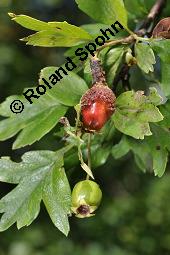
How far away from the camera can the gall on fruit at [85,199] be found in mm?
1176

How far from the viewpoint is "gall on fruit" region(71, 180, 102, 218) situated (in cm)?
118

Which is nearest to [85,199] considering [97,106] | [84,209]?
[84,209]

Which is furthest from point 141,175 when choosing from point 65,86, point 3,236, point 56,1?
point 65,86

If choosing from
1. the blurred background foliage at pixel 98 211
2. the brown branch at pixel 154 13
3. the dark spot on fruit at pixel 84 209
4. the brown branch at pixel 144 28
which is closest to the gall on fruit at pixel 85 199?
the dark spot on fruit at pixel 84 209

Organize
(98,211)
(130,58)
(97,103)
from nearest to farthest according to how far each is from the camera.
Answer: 1. (97,103)
2. (130,58)
3. (98,211)

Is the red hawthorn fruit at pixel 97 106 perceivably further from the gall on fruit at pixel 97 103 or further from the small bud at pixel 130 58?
the small bud at pixel 130 58

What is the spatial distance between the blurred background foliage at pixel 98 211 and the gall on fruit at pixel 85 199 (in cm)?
130

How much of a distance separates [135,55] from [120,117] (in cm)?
16

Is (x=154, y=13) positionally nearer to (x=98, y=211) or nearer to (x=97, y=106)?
(x=97, y=106)

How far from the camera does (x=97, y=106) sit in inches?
44.9

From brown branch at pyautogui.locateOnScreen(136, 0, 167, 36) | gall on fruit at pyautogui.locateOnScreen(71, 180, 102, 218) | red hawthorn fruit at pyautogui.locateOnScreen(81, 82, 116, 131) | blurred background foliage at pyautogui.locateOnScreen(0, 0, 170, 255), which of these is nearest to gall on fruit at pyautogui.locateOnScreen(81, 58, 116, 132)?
red hawthorn fruit at pyautogui.locateOnScreen(81, 82, 116, 131)

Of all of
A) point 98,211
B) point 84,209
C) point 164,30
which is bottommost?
point 98,211

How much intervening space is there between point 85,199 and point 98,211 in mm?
2686

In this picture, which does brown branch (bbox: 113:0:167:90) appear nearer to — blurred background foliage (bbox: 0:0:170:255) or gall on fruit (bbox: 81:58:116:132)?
gall on fruit (bbox: 81:58:116:132)
